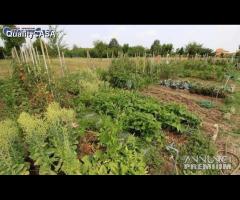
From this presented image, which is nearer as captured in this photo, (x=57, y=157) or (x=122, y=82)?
(x=57, y=157)

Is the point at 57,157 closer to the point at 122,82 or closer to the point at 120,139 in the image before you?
the point at 120,139

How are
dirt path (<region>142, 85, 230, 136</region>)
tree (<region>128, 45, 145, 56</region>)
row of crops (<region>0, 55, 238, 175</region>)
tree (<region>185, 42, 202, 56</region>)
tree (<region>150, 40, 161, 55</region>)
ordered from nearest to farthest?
row of crops (<region>0, 55, 238, 175</region>) < dirt path (<region>142, 85, 230, 136</region>) < tree (<region>150, 40, 161, 55</region>) < tree (<region>185, 42, 202, 56</region>) < tree (<region>128, 45, 145, 56</region>)

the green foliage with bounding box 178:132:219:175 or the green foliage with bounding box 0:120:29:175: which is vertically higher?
the green foliage with bounding box 0:120:29:175

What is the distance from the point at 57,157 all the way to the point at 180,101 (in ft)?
9.88

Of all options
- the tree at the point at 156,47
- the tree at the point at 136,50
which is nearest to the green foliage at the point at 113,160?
the tree at the point at 156,47

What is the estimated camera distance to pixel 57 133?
265cm

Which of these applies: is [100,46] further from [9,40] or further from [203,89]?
[203,89]

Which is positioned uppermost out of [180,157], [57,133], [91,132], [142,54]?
[142,54]

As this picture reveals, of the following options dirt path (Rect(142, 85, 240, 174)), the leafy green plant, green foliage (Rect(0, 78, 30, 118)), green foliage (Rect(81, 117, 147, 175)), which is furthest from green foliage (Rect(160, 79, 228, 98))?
the leafy green plant

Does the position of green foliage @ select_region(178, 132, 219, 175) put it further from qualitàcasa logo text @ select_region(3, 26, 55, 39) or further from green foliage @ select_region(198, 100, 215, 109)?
qualitàcasa logo text @ select_region(3, 26, 55, 39)

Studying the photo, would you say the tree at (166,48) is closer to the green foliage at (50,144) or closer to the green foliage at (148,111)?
the green foliage at (148,111)

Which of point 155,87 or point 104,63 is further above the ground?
point 104,63

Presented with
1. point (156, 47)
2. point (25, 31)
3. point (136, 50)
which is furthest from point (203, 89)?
point (25, 31)
